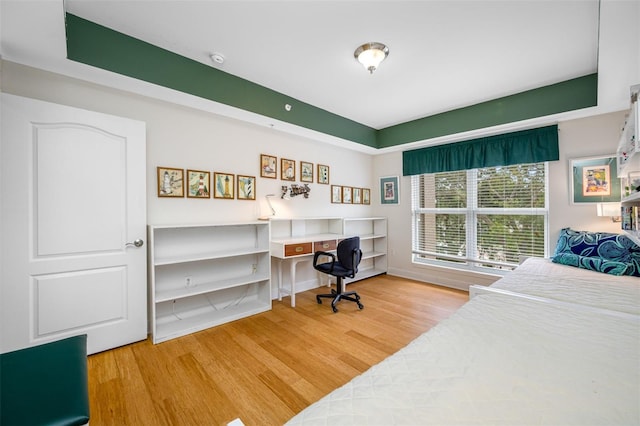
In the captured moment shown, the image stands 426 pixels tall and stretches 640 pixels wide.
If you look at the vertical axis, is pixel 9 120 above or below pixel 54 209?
above

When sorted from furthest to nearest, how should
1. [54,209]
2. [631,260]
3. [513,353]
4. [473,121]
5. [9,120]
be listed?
[473,121]
[631,260]
[54,209]
[9,120]
[513,353]

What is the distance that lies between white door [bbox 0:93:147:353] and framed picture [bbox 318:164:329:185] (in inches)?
95.7

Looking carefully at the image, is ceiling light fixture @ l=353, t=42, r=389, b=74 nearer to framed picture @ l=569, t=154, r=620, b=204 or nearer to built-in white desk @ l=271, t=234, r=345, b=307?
built-in white desk @ l=271, t=234, r=345, b=307

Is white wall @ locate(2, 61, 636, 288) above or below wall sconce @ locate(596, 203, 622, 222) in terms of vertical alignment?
above

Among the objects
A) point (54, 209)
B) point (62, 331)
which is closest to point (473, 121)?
point (54, 209)

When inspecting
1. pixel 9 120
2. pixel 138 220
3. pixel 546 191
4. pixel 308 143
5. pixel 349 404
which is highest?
pixel 308 143

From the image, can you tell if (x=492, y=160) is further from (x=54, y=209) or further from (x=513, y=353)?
(x=54, y=209)

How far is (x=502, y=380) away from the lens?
0.89 meters

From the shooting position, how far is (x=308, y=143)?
4055 mm

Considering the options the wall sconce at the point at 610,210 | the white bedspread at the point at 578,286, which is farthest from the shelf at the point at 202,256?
the wall sconce at the point at 610,210

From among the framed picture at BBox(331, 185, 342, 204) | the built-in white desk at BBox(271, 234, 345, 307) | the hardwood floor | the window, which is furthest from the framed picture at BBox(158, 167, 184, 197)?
the window

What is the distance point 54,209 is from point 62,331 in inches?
39.1

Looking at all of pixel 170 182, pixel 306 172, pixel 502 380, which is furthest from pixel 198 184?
pixel 502 380

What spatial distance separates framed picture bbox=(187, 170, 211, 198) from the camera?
9.37 ft
